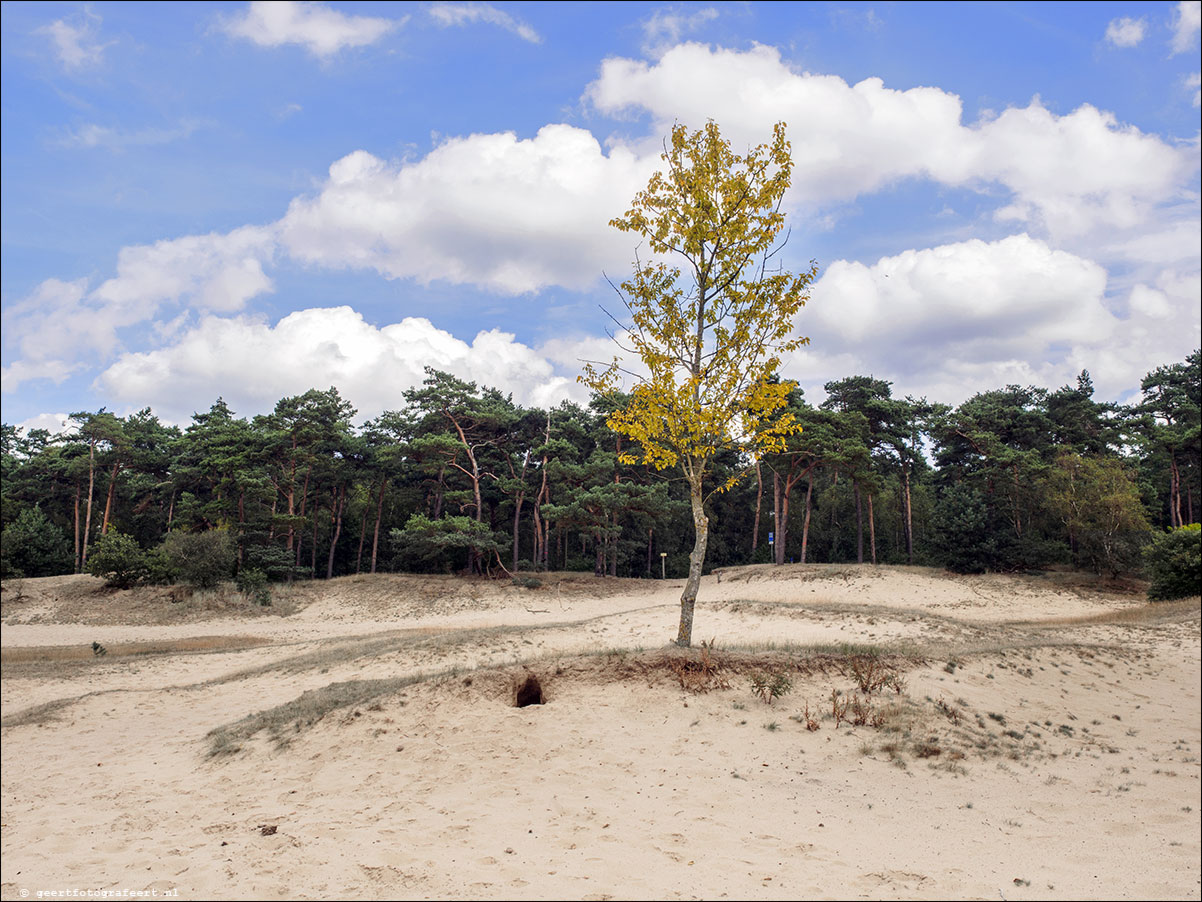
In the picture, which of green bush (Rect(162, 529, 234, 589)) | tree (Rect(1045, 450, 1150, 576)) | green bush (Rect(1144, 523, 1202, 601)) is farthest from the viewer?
tree (Rect(1045, 450, 1150, 576))

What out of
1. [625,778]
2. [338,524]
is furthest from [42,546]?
[625,778]

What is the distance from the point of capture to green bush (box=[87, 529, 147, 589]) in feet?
101

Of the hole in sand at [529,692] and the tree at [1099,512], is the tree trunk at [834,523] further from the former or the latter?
the hole in sand at [529,692]

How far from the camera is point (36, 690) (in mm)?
14203

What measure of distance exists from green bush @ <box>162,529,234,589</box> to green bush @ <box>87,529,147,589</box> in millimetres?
1686

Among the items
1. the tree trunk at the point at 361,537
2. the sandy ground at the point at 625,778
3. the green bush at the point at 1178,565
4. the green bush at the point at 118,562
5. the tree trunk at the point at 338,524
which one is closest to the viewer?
the sandy ground at the point at 625,778

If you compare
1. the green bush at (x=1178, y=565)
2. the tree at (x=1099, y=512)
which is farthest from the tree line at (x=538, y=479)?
the green bush at (x=1178, y=565)

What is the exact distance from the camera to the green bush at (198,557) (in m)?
30.6

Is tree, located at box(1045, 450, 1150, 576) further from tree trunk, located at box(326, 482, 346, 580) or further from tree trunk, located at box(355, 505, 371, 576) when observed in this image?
tree trunk, located at box(355, 505, 371, 576)

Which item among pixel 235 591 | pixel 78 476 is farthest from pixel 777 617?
pixel 78 476

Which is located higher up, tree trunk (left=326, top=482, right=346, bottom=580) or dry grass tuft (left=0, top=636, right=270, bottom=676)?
tree trunk (left=326, top=482, right=346, bottom=580)

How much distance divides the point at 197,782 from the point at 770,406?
929 centimetres

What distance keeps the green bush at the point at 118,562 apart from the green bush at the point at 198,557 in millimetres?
1686

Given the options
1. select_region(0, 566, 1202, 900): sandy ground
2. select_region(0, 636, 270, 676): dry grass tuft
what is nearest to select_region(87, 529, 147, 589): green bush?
select_region(0, 636, 270, 676): dry grass tuft
